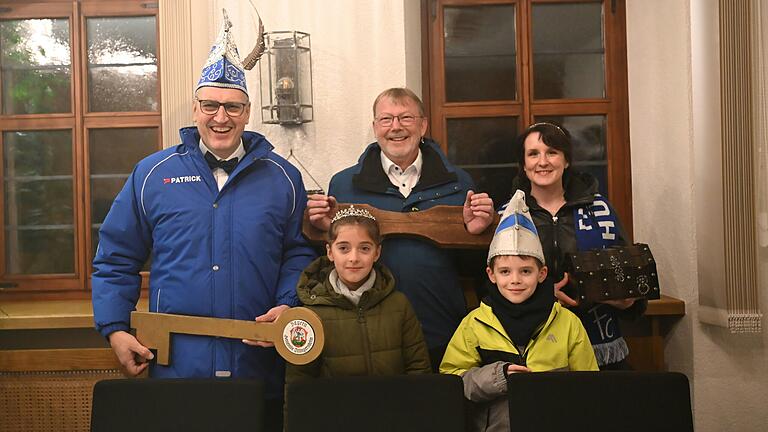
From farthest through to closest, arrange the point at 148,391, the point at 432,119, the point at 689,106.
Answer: the point at 432,119, the point at 689,106, the point at 148,391

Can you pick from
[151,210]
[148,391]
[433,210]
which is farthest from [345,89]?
[148,391]

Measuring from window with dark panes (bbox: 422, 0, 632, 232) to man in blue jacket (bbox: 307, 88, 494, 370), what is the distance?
100 centimetres

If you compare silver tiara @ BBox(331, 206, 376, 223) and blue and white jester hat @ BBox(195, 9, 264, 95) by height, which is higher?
blue and white jester hat @ BBox(195, 9, 264, 95)

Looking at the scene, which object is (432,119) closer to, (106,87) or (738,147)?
(738,147)

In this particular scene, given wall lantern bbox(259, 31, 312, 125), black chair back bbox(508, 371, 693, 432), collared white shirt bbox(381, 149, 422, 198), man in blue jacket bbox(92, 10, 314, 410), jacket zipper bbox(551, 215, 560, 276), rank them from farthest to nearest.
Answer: wall lantern bbox(259, 31, 312, 125) → collared white shirt bbox(381, 149, 422, 198) → jacket zipper bbox(551, 215, 560, 276) → man in blue jacket bbox(92, 10, 314, 410) → black chair back bbox(508, 371, 693, 432)

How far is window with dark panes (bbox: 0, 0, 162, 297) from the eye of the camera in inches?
153

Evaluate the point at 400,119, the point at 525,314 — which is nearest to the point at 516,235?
the point at 525,314

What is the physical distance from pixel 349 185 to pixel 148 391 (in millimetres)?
1243

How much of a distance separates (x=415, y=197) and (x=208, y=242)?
75 cm

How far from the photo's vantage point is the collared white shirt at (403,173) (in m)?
2.80

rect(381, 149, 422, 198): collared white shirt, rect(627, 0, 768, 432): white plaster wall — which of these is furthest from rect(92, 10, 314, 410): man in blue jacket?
rect(627, 0, 768, 432): white plaster wall

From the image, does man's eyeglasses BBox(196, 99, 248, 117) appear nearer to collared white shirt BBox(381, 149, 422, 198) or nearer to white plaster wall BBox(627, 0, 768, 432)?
collared white shirt BBox(381, 149, 422, 198)

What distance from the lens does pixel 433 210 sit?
8.76ft

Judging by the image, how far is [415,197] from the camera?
2.75 metres
